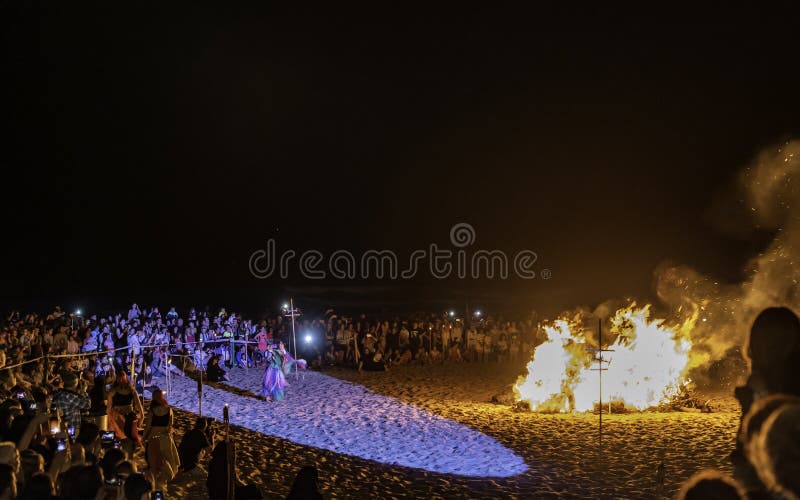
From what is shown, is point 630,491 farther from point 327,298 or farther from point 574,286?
point 574,286

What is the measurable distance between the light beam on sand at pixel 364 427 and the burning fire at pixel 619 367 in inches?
126

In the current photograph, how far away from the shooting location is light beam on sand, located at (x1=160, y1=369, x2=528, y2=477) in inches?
448

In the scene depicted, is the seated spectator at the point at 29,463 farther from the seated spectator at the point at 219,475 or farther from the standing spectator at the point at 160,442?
the standing spectator at the point at 160,442

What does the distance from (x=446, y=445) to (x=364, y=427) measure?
2.41 meters

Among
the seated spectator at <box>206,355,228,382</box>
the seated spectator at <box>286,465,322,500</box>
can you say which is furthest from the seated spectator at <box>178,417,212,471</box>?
the seated spectator at <box>206,355,228,382</box>

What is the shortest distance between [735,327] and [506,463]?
10.8m

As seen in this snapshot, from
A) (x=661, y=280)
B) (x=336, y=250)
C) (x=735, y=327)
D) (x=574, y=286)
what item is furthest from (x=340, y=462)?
(x=336, y=250)

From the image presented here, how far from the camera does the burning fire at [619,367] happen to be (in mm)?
15922

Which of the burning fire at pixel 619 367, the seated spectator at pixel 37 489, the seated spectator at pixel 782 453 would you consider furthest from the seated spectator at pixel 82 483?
the burning fire at pixel 619 367

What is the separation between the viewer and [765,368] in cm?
335

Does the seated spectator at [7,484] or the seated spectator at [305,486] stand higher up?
the seated spectator at [7,484]

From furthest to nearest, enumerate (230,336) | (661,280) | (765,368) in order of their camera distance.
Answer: (230,336) → (661,280) → (765,368)

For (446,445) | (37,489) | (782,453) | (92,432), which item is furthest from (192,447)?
(782,453)

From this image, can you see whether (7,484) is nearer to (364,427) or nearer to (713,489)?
(713,489)
